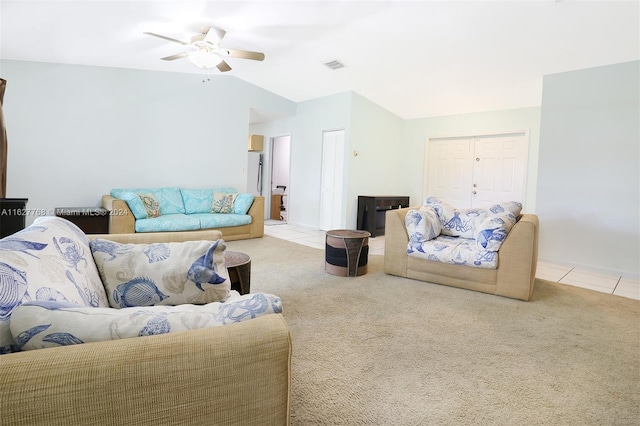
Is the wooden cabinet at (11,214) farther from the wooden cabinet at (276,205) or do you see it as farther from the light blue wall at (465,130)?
the light blue wall at (465,130)

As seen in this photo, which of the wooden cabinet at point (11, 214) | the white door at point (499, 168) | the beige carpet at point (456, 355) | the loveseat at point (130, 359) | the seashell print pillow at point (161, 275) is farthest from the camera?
the white door at point (499, 168)

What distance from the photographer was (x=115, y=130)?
5309 millimetres

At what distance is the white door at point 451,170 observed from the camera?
639 centimetres

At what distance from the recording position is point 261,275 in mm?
3602

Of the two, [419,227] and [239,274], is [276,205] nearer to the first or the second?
[419,227]

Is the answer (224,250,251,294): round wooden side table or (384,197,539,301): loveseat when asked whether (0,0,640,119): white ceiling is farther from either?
(224,250,251,294): round wooden side table

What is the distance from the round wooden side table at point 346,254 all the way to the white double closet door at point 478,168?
346 centimetres

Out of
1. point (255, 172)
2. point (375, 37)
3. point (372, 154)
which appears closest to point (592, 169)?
point (375, 37)

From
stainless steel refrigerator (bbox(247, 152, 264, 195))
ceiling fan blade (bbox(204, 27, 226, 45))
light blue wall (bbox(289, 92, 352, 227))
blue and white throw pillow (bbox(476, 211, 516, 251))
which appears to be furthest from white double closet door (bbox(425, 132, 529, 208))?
ceiling fan blade (bbox(204, 27, 226, 45))

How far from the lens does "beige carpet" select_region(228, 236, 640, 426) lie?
1.56 m

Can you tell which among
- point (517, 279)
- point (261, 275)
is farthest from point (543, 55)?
point (261, 275)

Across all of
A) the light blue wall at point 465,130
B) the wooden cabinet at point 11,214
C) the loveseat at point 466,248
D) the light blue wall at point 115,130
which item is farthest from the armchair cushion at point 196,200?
the light blue wall at point 465,130

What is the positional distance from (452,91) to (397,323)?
429cm

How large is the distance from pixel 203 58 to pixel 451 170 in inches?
Result: 184
